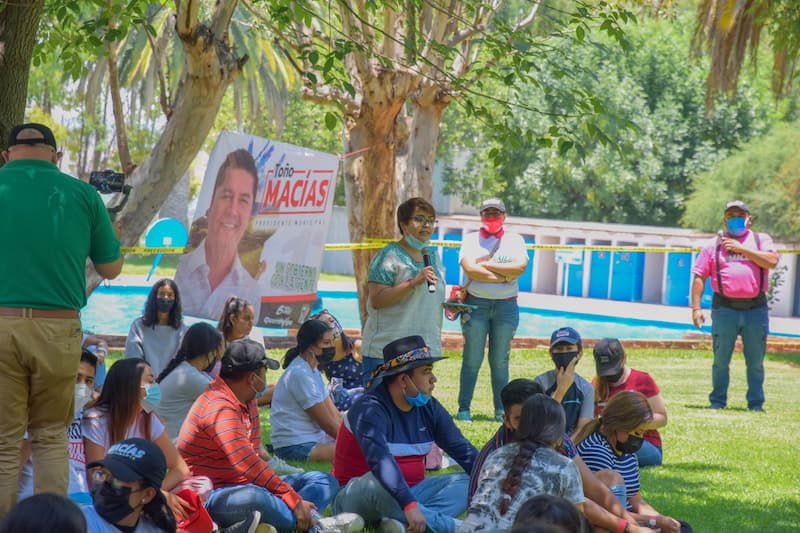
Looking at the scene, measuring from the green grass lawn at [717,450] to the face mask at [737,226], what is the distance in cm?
170

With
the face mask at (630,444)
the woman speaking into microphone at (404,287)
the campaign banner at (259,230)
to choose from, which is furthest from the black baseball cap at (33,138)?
the campaign banner at (259,230)

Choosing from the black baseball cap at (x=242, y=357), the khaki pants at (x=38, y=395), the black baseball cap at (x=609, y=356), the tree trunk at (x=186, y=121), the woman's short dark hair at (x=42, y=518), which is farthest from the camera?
the tree trunk at (x=186, y=121)

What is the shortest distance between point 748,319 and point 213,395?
664 centimetres

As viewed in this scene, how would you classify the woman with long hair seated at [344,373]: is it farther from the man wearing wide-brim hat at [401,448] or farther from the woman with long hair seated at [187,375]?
the man wearing wide-brim hat at [401,448]

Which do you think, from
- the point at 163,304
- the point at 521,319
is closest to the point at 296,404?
the point at 163,304

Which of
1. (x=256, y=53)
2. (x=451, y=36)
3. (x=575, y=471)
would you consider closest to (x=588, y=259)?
(x=256, y=53)

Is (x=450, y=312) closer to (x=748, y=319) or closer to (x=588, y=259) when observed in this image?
(x=748, y=319)

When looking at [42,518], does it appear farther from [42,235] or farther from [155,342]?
[155,342]

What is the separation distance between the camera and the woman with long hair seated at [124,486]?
4.14m

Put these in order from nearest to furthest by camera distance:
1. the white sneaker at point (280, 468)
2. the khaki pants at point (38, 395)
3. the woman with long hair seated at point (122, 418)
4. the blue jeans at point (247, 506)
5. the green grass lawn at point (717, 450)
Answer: the khaki pants at point (38, 395)
the woman with long hair seated at point (122, 418)
the blue jeans at point (247, 506)
the green grass lawn at point (717, 450)
the white sneaker at point (280, 468)

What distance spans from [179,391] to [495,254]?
3.61 meters

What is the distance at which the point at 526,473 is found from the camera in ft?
15.3

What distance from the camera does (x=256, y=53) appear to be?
105ft

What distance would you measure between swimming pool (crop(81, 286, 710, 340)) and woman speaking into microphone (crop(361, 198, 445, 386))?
13.9 metres
